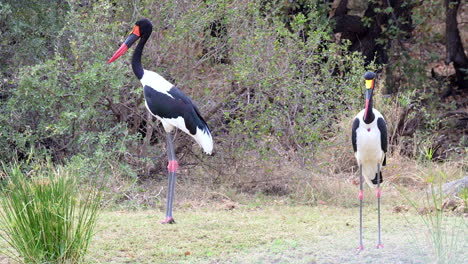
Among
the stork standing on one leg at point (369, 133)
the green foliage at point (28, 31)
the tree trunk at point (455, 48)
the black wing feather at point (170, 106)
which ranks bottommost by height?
the stork standing on one leg at point (369, 133)

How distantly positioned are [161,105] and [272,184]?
2.36m

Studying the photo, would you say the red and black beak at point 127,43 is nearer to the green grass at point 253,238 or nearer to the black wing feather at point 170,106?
the black wing feather at point 170,106

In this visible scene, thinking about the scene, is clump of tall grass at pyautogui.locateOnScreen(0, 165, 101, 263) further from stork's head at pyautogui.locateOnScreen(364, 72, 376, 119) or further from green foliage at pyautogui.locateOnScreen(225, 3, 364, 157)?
green foliage at pyautogui.locateOnScreen(225, 3, 364, 157)

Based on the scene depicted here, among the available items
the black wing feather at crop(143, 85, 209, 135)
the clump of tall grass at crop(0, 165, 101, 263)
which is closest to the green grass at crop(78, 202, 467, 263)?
the clump of tall grass at crop(0, 165, 101, 263)

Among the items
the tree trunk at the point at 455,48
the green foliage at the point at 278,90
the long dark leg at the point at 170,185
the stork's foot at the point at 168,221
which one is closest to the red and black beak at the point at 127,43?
the long dark leg at the point at 170,185

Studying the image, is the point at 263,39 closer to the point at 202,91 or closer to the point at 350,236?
the point at 202,91

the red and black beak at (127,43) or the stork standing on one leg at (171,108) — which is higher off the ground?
the red and black beak at (127,43)

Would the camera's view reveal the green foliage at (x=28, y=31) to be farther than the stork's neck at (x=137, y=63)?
Yes

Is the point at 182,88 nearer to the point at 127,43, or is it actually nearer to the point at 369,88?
the point at 127,43

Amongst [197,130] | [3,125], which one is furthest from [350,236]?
[3,125]

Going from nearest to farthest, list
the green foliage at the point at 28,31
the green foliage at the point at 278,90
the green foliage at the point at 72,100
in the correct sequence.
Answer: the green foliage at the point at 72,100
the green foliage at the point at 278,90
the green foliage at the point at 28,31

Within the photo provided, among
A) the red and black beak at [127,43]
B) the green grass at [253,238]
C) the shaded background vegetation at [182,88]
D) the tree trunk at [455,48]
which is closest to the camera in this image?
the green grass at [253,238]

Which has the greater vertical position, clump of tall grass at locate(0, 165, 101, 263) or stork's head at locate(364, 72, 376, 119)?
stork's head at locate(364, 72, 376, 119)

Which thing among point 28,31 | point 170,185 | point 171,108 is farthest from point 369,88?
point 28,31
